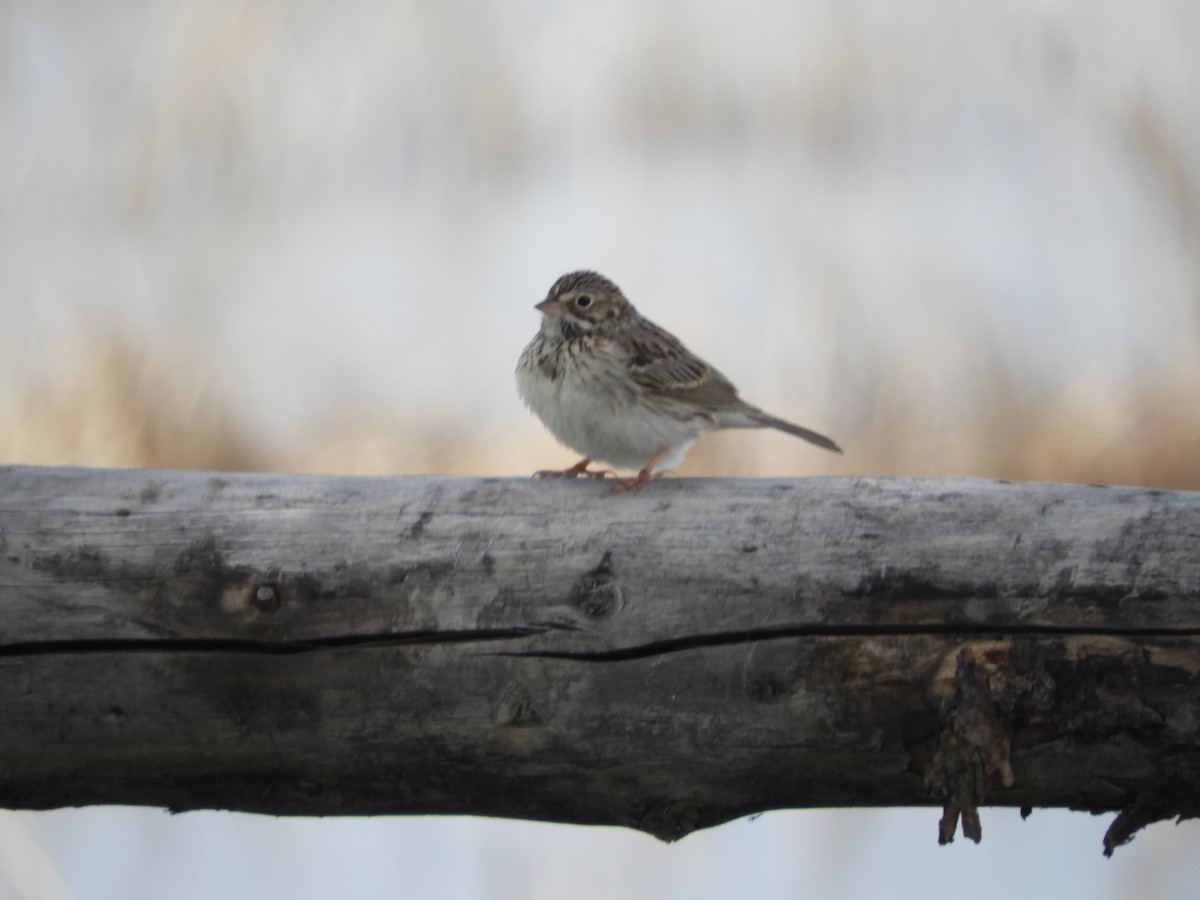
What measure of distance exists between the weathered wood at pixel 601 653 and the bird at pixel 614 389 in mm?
878

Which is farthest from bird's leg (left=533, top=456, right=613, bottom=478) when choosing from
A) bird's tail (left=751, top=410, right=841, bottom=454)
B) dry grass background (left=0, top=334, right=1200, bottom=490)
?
dry grass background (left=0, top=334, right=1200, bottom=490)

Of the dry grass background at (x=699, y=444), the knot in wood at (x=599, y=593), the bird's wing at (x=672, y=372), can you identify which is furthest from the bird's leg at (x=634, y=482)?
the dry grass background at (x=699, y=444)

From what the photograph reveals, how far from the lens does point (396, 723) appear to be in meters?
2.49

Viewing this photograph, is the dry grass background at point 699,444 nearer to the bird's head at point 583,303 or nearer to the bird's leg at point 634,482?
the bird's head at point 583,303

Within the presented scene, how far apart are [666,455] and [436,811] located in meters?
1.38

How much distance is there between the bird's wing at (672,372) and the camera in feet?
12.1

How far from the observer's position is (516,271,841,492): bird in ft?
11.7

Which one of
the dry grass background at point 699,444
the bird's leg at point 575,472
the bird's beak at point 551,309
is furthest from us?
the dry grass background at point 699,444

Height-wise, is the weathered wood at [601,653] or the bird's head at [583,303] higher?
the bird's head at [583,303]

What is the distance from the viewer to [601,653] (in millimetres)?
2484

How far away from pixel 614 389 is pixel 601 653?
126 cm

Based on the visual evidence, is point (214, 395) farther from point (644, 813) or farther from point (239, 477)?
point (644, 813)

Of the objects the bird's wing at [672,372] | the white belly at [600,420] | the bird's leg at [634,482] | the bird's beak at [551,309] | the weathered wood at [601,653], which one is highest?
the bird's beak at [551,309]

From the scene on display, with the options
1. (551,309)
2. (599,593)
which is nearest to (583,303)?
(551,309)
